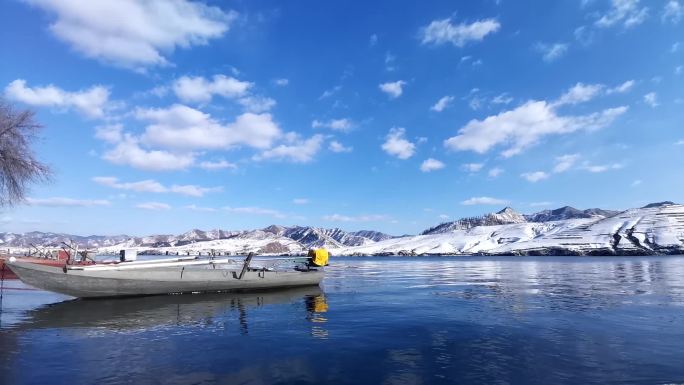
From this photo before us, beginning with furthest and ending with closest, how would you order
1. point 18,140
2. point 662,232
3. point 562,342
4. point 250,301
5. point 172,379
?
1. point 662,232
2. point 18,140
3. point 250,301
4. point 562,342
5. point 172,379

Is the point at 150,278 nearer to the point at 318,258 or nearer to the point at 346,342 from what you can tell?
the point at 318,258

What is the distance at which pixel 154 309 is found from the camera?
25.2m

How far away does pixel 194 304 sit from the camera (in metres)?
27.5

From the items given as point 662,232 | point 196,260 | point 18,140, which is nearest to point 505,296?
point 196,260

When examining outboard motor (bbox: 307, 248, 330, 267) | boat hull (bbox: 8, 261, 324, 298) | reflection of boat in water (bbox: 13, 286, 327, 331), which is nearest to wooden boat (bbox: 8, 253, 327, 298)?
boat hull (bbox: 8, 261, 324, 298)

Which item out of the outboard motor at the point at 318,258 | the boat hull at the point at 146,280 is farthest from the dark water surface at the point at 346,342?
the outboard motor at the point at 318,258

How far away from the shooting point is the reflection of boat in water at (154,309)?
2048 centimetres

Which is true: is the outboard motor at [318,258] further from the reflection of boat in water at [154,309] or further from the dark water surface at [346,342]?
the dark water surface at [346,342]

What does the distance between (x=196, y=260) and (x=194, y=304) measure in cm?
681

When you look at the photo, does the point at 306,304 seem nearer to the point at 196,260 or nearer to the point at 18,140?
the point at 196,260

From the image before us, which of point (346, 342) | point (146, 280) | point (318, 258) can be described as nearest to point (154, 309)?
point (146, 280)

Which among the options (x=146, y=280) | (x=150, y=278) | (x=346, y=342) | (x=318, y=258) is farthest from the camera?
(x=318, y=258)

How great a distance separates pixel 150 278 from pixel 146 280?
0.96ft

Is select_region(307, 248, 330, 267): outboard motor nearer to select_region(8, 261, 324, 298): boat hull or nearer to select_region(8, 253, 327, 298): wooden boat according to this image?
select_region(8, 253, 327, 298): wooden boat
